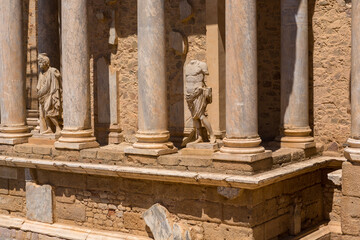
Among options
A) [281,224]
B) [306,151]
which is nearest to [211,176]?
[281,224]

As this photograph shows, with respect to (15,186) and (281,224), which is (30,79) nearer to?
(15,186)

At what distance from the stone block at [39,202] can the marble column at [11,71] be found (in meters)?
1.26

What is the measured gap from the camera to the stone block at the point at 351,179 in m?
9.24

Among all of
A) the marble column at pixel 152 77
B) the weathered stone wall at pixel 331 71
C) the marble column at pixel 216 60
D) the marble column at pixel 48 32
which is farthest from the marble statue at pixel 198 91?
the marble column at pixel 48 32

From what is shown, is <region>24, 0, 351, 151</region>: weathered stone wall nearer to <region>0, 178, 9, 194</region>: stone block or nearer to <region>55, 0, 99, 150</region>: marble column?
<region>55, 0, 99, 150</region>: marble column

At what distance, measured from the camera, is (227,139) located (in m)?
9.34

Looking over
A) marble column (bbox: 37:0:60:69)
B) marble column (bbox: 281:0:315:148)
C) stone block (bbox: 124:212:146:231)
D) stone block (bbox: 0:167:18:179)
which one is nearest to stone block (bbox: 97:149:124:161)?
stone block (bbox: 124:212:146:231)

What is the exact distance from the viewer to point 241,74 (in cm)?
924

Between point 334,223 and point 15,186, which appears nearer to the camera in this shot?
point 334,223

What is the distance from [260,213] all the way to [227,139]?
4.37 ft

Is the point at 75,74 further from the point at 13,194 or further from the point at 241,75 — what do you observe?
the point at 241,75

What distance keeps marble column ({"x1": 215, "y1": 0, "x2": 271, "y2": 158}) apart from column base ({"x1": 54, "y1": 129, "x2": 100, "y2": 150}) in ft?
10.0

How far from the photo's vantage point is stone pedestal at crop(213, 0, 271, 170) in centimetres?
924

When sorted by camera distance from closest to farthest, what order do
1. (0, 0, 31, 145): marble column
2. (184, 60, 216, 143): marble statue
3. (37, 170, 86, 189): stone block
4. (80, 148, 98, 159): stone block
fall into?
1. (184, 60, 216, 143): marble statue
2. (80, 148, 98, 159): stone block
3. (37, 170, 86, 189): stone block
4. (0, 0, 31, 145): marble column
